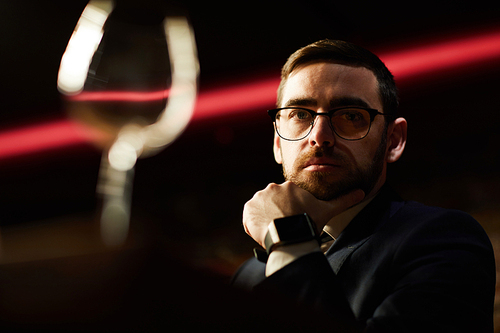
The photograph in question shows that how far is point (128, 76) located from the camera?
2.12 ft

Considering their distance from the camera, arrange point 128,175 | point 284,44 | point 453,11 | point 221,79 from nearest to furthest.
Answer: point 128,175 < point 453,11 < point 284,44 < point 221,79

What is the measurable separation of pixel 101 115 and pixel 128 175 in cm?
21

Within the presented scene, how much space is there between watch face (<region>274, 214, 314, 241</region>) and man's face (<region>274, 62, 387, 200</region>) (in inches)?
6.6

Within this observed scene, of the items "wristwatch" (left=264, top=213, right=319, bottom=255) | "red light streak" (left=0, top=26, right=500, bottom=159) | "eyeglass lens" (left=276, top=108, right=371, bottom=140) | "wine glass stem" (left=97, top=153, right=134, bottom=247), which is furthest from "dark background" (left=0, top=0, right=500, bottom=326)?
"wristwatch" (left=264, top=213, right=319, bottom=255)

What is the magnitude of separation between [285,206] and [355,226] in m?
0.21

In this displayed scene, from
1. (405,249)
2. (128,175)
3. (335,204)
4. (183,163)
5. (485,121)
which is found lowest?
(405,249)

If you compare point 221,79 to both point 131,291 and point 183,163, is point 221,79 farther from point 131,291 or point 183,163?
point 131,291

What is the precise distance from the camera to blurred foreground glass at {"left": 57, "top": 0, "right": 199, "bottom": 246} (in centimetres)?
61

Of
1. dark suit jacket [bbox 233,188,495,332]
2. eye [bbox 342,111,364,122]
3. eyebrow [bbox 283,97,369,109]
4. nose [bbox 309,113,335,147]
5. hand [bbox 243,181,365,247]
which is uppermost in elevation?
eyebrow [bbox 283,97,369,109]

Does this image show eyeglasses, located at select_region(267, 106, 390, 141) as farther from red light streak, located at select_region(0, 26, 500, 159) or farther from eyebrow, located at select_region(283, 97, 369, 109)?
red light streak, located at select_region(0, 26, 500, 159)

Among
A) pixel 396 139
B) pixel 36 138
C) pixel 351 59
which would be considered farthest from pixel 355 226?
pixel 36 138

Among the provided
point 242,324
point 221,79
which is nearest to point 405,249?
point 242,324

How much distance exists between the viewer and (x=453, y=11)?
2414mm

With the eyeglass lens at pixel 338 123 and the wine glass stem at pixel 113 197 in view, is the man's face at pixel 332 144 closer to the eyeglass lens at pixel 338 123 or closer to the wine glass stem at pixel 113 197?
the eyeglass lens at pixel 338 123
